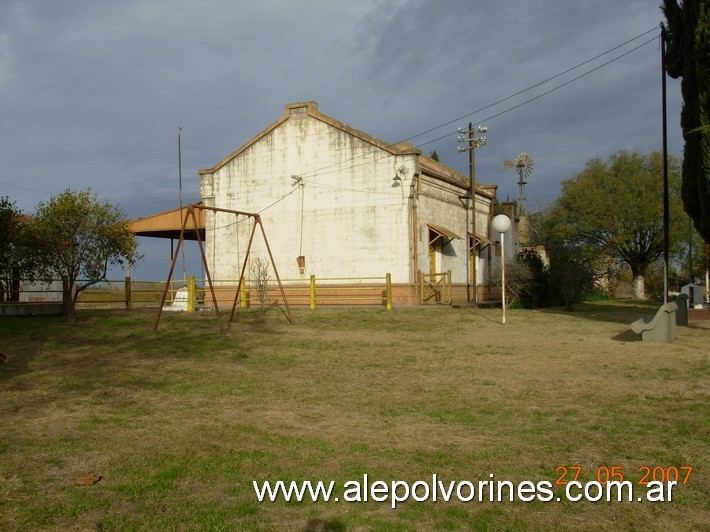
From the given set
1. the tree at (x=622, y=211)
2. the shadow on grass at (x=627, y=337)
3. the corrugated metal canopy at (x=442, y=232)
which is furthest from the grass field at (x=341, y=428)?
the tree at (x=622, y=211)

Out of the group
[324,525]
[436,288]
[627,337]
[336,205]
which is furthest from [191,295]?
[324,525]

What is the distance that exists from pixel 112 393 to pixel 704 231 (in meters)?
14.5

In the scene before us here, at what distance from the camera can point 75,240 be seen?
66.1 feet

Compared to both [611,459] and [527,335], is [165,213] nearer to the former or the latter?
[527,335]

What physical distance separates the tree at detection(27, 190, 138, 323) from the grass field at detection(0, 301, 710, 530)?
713 centimetres

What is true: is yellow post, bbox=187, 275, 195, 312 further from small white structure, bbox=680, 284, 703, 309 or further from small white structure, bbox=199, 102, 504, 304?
small white structure, bbox=680, 284, 703, 309

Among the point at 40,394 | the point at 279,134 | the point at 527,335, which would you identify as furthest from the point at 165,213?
the point at 40,394

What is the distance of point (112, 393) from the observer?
8523 millimetres

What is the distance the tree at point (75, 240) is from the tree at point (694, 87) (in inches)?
681

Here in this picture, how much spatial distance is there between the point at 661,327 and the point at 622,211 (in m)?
28.0

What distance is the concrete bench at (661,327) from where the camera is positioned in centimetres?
1266

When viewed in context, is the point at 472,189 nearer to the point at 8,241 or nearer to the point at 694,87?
the point at 694,87

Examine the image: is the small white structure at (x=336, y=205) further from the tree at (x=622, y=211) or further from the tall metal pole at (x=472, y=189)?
the tree at (x=622, y=211)

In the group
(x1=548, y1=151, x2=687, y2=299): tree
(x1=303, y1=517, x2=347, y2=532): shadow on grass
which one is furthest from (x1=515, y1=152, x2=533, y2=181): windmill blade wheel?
(x1=303, y1=517, x2=347, y2=532): shadow on grass
